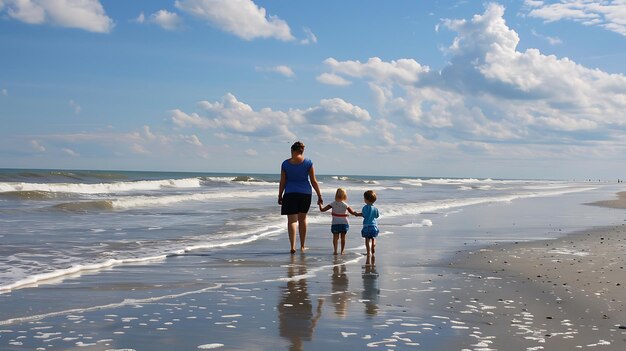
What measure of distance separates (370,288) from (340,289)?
14.5 inches

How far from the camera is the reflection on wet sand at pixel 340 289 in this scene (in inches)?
240

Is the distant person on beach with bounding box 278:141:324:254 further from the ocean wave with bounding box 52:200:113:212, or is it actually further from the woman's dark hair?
the ocean wave with bounding box 52:200:113:212

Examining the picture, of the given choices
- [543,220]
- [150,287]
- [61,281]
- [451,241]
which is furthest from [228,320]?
[543,220]

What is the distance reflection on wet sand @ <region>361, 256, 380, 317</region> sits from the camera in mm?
6188

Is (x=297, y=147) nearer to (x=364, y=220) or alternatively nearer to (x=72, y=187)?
(x=364, y=220)

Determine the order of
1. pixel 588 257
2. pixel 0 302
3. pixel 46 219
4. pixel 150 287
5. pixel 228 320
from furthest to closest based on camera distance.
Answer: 1. pixel 46 219
2. pixel 588 257
3. pixel 150 287
4. pixel 0 302
5. pixel 228 320

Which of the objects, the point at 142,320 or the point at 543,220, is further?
the point at 543,220

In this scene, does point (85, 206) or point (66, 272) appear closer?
point (66, 272)

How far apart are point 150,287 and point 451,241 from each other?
7254mm

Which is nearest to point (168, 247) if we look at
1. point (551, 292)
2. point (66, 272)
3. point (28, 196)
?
point (66, 272)

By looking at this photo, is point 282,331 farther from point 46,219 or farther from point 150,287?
point 46,219

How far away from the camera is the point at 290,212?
1112 centimetres

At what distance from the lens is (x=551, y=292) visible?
283 inches

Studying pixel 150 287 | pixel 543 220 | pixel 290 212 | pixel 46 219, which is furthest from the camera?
pixel 543 220
